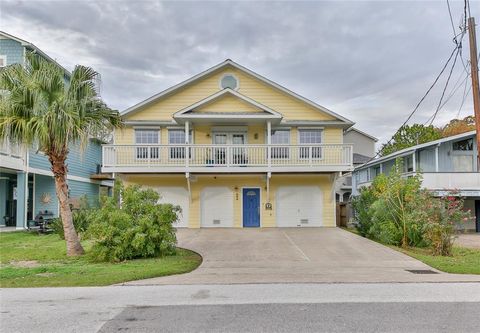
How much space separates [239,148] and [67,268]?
11103 mm

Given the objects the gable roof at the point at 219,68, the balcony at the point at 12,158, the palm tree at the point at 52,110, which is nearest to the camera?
the palm tree at the point at 52,110

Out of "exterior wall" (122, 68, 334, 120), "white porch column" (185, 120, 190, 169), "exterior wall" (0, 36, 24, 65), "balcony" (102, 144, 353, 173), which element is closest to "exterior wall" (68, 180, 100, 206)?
"balcony" (102, 144, 353, 173)

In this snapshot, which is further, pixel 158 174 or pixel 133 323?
pixel 158 174

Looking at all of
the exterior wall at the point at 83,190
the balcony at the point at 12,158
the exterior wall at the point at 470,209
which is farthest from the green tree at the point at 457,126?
the balcony at the point at 12,158

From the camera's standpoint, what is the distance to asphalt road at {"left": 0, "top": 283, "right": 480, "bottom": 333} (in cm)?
Result: 555

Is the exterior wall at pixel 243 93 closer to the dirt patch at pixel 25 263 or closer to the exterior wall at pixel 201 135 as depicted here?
the exterior wall at pixel 201 135

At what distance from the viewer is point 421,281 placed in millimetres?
8734

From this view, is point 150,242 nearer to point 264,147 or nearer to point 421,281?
point 421,281

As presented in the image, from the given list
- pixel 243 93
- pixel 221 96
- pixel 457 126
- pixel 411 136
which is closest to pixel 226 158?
pixel 221 96

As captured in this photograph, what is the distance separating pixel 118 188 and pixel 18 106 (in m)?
3.75

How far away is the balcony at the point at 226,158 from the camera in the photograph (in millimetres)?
18922

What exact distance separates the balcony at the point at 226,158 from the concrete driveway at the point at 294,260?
3.20 metres

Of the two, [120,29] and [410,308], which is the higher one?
[120,29]

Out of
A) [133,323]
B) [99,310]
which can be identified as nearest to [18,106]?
[99,310]
